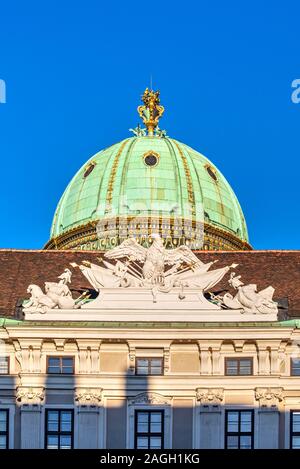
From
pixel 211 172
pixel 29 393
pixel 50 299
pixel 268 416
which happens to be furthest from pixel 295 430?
pixel 211 172

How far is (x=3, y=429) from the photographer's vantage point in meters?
72.4

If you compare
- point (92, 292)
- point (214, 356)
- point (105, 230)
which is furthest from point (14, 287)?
point (105, 230)

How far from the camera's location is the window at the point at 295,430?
237 feet

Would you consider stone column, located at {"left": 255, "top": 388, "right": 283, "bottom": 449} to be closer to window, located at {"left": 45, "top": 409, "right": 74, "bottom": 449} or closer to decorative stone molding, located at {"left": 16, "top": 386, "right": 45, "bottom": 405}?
window, located at {"left": 45, "top": 409, "right": 74, "bottom": 449}

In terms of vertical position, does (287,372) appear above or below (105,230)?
below

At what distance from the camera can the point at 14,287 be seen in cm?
7681

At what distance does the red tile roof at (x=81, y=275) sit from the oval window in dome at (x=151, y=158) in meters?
13.9

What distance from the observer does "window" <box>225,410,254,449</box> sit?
71.9m

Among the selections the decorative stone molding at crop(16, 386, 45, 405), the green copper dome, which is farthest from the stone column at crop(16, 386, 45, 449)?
the green copper dome

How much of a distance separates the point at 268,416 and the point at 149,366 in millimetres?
4606

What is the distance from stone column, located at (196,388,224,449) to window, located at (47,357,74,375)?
461 cm

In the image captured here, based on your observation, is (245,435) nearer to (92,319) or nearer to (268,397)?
(268,397)

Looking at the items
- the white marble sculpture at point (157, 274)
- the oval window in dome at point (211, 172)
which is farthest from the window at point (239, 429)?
the oval window in dome at point (211, 172)

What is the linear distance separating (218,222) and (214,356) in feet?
71.2
